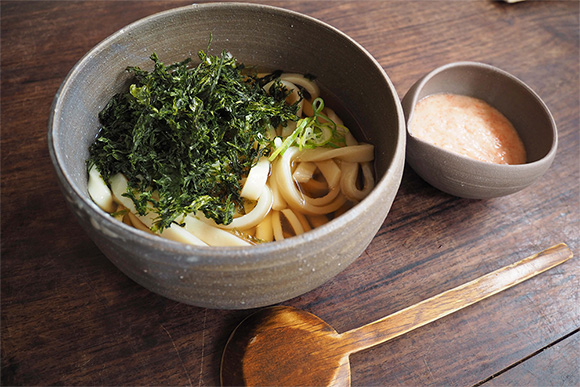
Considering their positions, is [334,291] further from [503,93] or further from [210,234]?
[503,93]

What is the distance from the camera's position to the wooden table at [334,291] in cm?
116

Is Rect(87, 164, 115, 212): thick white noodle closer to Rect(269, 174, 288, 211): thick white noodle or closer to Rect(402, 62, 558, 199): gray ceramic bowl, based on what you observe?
Rect(269, 174, 288, 211): thick white noodle

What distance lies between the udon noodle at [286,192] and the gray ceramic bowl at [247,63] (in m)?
0.06

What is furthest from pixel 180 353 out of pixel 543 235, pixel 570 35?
pixel 570 35

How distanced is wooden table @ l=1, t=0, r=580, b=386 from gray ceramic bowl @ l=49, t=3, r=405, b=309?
0.76ft

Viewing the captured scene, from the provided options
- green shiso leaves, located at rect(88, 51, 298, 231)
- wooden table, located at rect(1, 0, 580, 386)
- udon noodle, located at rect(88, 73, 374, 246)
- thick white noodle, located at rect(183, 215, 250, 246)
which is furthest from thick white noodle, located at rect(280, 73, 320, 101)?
thick white noodle, located at rect(183, 215, 250, 246)

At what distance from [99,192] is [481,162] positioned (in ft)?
3.43

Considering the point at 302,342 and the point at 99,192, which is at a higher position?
the point at 99,192

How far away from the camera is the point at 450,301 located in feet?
4.18

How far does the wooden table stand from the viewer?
45.8 inches

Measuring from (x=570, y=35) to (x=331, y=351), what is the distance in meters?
1.92

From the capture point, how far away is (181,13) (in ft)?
4.38

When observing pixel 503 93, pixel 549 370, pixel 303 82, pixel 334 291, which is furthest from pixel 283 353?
pixel 503 93

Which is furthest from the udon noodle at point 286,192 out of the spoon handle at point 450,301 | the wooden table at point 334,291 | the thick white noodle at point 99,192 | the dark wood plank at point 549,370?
the dark wood plank at point 549,370
